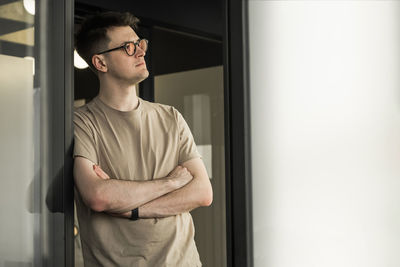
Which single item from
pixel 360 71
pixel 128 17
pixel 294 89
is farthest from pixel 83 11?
pixel 360 71

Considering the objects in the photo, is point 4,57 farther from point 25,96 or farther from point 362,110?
point 362,110

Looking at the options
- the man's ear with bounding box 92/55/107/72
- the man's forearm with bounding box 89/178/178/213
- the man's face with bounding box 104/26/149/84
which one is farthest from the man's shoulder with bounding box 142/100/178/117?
the man's forearm with bounding box 89/178/178/213

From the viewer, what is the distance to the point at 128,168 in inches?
92.7

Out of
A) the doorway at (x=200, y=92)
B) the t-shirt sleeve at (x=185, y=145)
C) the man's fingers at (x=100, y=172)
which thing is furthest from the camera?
the doorway at (x=200, y=92)

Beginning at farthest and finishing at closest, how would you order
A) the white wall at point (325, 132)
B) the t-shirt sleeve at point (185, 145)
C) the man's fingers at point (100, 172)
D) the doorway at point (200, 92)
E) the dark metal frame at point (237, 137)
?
the doorway at point (200, 92), the t-shirt sleeve at point (185, 145), the man's fingers at point (100, 172), the dark metal frame at point (237, 137), the white wall at point (325, 132)

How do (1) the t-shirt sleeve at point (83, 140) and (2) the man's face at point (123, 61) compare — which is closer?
(1) the t-shirt sleeve at point (83, 140)

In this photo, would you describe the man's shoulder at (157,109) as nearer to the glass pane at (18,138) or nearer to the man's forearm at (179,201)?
the man's forearm at (179,201)

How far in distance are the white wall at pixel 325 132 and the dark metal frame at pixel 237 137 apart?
0.08 ft

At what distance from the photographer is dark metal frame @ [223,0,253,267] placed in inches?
63.5

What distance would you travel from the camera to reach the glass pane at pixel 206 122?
3391 millimetres

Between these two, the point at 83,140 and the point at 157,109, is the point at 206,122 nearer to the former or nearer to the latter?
the point at 157,109

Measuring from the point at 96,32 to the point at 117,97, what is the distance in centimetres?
31

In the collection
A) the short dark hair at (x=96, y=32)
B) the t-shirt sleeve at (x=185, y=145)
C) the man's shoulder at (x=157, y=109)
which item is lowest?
the t-shirt sleeve at (x=185, y=145)

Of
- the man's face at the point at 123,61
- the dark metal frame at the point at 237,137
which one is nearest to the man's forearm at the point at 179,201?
the man's face at the point at 123,61
